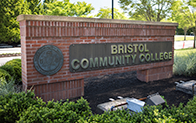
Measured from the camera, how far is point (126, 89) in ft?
22.3

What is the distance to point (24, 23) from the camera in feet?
15.6

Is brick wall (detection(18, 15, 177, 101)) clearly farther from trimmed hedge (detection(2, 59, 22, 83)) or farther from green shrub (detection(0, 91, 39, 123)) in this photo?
green shrub (detection(0, 91, 39, 123))

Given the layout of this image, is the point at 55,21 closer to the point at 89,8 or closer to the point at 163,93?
the point at 163,93

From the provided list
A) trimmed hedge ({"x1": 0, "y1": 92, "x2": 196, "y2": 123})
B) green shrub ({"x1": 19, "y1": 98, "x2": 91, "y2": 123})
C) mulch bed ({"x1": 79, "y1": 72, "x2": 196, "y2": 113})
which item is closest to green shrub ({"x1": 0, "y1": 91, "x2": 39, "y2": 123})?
trimmed hedge ({"x1": 0, "y1": 92, "x2": 196, "y2": 123})

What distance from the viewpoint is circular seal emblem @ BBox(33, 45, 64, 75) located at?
5000 millimetres

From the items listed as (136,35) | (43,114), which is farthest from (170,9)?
(43,114)

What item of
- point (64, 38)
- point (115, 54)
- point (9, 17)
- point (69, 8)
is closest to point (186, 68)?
point (115, 54)

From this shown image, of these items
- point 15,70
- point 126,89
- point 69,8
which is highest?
point 69,8

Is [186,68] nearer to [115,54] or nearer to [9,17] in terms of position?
[115,54]

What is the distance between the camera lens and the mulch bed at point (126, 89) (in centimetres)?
587

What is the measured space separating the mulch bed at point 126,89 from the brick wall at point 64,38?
686mm

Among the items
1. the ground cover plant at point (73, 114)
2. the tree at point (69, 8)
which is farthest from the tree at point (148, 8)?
the ground cover plant at point (73, 114)

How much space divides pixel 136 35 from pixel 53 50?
10.7 ft

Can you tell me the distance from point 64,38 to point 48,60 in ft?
2.61
